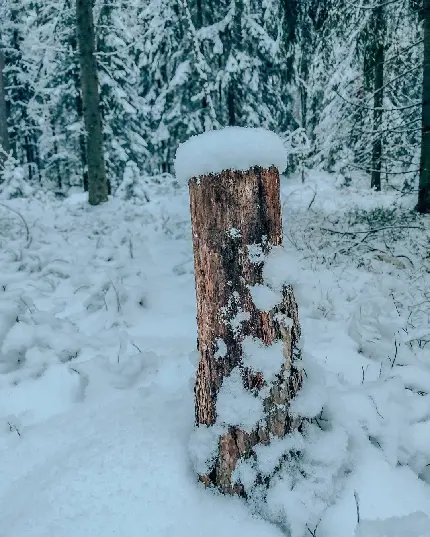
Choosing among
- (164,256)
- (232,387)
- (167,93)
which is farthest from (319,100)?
(232,387)

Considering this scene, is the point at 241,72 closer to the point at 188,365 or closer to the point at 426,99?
the point at 426,99

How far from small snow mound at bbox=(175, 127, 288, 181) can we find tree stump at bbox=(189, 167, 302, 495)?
0.04 metres

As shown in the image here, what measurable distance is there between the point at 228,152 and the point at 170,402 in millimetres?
1463

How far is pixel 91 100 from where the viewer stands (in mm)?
9359

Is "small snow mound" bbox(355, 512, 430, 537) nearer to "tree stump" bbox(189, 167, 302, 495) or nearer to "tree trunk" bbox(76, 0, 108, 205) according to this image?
"tree stump" bbox(189, 167, 302, 495)

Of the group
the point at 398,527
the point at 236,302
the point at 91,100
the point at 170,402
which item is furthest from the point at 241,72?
the point at 398,527

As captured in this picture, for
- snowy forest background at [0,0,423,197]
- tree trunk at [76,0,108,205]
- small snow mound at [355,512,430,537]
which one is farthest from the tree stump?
tree trunk at [76,0,108,205]

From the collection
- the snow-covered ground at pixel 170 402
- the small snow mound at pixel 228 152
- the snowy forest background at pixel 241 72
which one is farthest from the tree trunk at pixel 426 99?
the small snow mound at pixel 228 152

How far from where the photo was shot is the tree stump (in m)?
1.78

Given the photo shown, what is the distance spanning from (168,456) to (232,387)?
1.51 ft

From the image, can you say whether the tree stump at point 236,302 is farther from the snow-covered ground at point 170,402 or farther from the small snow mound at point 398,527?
the small snow mound at point 398,527

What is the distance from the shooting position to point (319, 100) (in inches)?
637

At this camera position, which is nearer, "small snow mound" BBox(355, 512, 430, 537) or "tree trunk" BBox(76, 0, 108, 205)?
"small snow mound" BBox(355, 512, 430, 537)

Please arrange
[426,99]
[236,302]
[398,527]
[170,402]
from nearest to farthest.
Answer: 1. [398,527]
2. [236,302]
3. [170,402]
4. [426,99]
